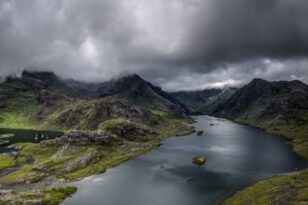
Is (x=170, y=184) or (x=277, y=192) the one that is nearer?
(x=277, y=192)

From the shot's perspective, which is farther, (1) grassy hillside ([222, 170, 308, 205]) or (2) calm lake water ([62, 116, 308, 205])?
(2) calm lake water ([62, 116, 308, 205])

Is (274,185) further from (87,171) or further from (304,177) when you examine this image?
(87,171)

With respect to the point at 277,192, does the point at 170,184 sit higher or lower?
lower

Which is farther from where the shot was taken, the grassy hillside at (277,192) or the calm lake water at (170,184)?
the calm lake water at (170,184)

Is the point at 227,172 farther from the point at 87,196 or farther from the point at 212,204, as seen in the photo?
the point at 87,196

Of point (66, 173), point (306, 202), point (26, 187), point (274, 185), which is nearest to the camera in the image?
point (306, 202)

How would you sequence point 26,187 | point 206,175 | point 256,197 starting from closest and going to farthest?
point 256,197 < point 26,187 < point 206,175

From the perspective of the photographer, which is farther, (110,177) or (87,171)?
(87,171)

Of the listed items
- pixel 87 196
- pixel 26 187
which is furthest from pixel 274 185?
pixel 26 187

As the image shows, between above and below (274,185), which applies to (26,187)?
below
